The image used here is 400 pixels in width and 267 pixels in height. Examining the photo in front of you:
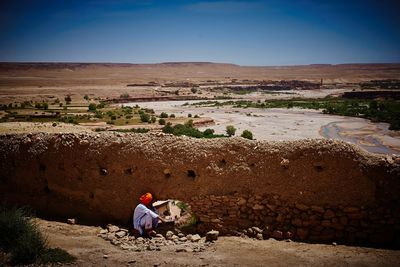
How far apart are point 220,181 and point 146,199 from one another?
175 centimetres

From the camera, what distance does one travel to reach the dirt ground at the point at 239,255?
6586 mm

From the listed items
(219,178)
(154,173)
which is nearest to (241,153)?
(219,178)

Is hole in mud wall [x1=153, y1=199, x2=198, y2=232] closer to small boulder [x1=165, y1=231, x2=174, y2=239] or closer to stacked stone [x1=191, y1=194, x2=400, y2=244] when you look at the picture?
small boulder [x1=165, y1=231, x2=174, y2=239]

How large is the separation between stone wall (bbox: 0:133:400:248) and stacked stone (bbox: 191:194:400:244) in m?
0.02

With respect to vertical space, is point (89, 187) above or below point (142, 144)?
below

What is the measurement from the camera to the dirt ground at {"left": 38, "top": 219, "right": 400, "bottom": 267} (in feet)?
21.6

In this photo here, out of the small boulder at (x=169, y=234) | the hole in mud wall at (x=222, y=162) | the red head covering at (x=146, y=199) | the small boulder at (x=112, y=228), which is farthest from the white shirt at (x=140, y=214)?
the hole in mud wall at (x=222, y=162)

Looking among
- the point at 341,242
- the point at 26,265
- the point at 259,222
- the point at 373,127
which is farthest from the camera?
the point at 373,127

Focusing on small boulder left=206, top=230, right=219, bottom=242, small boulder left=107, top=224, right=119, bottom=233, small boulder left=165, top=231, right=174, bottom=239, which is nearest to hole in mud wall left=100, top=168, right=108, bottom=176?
small boulder left=107, top=224, right=119, bottom=233

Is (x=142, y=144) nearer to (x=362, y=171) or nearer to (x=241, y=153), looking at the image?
(x=241, y=153)

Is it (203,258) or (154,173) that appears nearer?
(203,258)

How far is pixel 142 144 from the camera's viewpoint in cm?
880

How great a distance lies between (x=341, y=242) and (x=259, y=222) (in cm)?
171

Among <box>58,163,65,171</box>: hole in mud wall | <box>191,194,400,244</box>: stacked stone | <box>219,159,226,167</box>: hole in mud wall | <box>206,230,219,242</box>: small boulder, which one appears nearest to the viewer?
<box>191,194,400,244</box>: stacked stone
